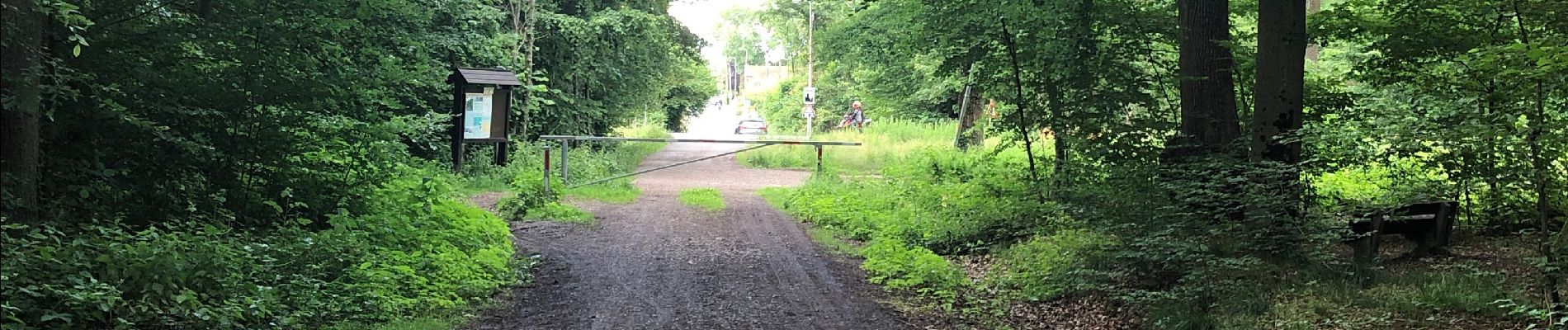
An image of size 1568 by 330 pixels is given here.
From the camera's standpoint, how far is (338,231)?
7512 mm

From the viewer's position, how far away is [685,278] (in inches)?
341

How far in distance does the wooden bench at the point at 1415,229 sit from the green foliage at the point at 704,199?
8.56 meters

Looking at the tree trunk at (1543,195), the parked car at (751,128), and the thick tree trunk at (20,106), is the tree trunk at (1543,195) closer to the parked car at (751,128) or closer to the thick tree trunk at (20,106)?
the thick tree trunk at (20,106)

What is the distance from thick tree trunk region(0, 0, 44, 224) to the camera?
5227 millimetres

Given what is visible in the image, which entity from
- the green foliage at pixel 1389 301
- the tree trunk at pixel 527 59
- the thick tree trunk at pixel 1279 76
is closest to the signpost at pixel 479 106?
the tree trunk at pixel 527 59

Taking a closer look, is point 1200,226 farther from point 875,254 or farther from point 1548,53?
point 875,254

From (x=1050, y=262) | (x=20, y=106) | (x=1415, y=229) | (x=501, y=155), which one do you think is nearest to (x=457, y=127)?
(x=501, y=155)

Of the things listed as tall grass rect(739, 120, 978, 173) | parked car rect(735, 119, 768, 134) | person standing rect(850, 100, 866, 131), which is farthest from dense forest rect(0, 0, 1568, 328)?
parked car rect(735, 119, 768, 134)

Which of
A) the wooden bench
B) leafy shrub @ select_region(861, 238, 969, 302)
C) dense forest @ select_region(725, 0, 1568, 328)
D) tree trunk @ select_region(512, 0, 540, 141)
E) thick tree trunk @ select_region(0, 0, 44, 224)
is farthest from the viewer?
tree trunk @ select_region(512, 0, 540, 141)

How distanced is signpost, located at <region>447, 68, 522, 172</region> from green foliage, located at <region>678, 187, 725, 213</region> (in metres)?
3.36

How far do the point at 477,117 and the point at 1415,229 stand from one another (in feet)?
44.9

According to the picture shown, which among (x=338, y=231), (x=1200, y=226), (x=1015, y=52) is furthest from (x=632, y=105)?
(x=1200, y=226)

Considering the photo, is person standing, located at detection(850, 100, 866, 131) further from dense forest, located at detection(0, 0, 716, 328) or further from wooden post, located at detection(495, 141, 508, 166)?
dense forest, located at detection(0, 0, 716, 328)

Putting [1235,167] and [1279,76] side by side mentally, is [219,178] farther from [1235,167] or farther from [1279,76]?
[1279,76]
